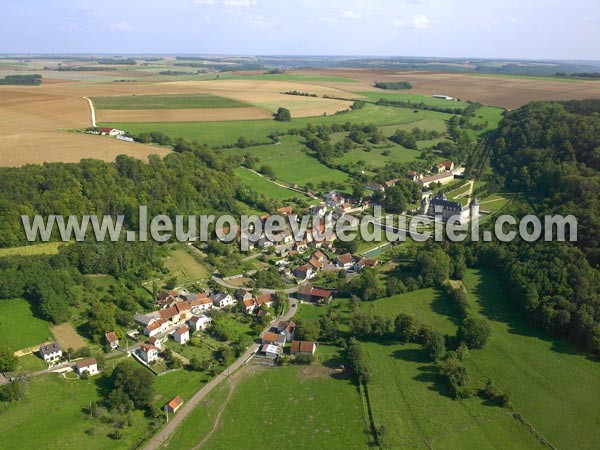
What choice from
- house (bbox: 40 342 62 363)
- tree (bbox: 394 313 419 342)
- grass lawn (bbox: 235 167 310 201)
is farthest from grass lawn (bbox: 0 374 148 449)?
grass lawn (bbox: 235 167 310 201)

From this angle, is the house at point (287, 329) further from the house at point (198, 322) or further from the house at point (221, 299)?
the house at point (221, 299)

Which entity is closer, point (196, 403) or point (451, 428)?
point (451, 428)

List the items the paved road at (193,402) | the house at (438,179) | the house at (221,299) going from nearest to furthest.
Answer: the paved road at (193,402) → the house at (221,299) → the house at (438,179)

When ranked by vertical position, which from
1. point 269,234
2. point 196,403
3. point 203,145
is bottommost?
point 196,403

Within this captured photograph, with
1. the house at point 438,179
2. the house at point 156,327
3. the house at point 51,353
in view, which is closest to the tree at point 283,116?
the house at point 438,179

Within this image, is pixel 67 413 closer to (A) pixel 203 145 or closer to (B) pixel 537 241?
(B) pixel 537 241

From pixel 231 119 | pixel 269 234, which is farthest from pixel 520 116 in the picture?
pixel 269 234
